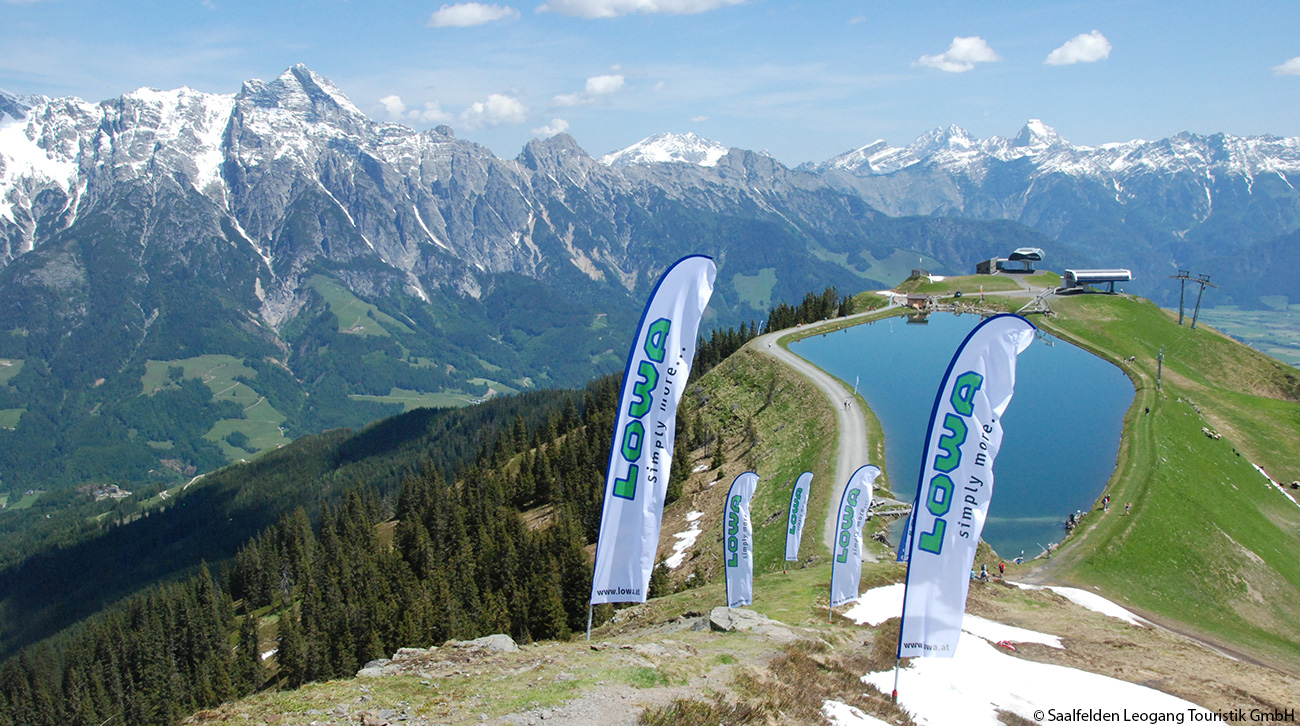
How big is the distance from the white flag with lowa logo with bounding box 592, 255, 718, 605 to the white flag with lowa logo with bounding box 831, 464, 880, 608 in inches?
508

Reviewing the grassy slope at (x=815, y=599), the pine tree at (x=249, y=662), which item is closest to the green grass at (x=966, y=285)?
the grassy slope at (x=815, y=599)

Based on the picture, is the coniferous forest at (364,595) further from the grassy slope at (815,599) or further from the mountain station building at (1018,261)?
the mountain station building at (1018,261)

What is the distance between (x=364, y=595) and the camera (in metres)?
79.4

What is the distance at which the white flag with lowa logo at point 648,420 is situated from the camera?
1916 cm

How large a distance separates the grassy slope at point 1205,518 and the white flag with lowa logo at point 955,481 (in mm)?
30609

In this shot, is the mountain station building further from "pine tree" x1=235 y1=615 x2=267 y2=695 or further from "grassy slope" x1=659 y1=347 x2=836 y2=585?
"pine tree" x1=235 y1=615 x2=267 y2=695

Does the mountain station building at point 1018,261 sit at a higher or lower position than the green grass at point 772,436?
higher

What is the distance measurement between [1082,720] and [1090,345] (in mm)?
89870

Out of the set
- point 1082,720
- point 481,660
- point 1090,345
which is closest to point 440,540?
point 481,660

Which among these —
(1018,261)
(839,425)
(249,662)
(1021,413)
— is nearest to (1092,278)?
(1018,261)

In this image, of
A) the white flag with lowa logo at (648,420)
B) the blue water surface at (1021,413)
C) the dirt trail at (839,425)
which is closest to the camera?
the white flag with lowa logo at (648,420)

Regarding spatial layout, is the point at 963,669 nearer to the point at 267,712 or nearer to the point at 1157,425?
the point at 267,712

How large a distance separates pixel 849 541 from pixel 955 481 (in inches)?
493

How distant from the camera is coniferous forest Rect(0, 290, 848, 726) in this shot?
5953 cm
